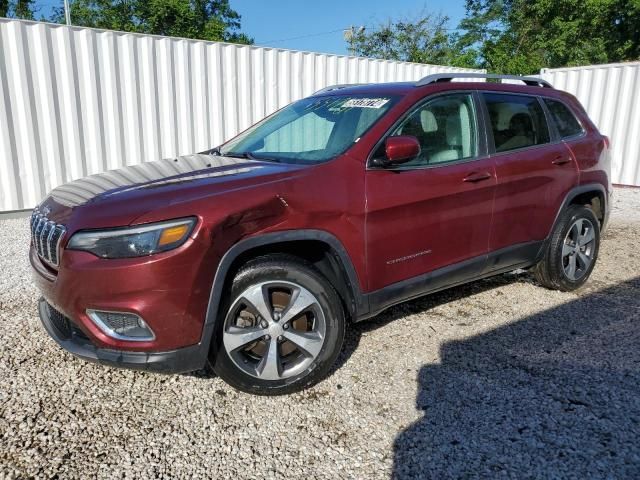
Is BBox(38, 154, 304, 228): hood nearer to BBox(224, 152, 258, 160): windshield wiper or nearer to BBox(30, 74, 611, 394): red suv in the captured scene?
BBox(30, 74, 611, 394): red suv

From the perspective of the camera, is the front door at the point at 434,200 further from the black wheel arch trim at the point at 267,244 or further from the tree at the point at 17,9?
the tree at the point at 17,9

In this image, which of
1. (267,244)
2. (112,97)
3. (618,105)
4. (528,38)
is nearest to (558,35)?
(528,38)

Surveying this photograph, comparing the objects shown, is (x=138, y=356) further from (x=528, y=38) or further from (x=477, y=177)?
(x=528, y=38)

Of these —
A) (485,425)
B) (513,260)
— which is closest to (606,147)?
(513,260)

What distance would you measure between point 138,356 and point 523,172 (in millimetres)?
2999

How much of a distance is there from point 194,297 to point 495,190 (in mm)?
2305

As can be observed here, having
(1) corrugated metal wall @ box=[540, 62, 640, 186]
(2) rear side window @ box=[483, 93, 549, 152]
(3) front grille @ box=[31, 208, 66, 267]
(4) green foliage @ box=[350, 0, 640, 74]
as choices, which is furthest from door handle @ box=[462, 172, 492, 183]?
(4) green foliage @ box=[350, 0, 640, 74]

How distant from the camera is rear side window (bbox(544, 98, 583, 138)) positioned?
4180 millimetres

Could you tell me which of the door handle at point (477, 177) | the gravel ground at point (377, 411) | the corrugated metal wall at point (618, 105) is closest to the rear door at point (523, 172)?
the door handle at point (477, 177)

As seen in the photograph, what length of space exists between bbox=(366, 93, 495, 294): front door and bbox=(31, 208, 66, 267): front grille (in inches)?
65.7

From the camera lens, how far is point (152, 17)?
102 ft

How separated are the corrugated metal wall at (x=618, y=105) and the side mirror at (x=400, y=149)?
9.84 metres

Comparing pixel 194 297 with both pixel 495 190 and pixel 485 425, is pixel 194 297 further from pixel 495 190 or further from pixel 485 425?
pixel 495 190

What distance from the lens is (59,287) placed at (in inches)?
95.4
